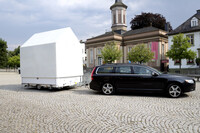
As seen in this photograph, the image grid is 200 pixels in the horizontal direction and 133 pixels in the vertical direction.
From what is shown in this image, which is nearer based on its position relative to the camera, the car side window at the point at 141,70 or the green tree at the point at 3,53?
the car side window at the point at 141,70

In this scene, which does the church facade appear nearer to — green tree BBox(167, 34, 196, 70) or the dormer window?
the dormer window

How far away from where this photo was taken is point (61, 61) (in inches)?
394

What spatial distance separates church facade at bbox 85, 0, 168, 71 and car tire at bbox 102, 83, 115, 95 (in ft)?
102

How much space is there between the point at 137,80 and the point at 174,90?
1.71 metres

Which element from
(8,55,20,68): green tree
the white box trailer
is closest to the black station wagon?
the white box trailer

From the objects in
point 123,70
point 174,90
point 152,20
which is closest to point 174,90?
point 174,90

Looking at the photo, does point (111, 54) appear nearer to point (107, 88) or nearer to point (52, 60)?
point (52, 60)

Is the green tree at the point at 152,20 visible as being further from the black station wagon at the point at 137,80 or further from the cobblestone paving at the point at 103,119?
the cobblestone paving at the point at 103,119

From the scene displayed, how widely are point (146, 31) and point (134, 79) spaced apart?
33.4 metres

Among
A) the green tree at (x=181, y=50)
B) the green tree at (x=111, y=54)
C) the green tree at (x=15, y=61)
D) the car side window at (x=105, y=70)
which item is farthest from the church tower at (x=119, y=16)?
the car side window at (x=105, y=70)

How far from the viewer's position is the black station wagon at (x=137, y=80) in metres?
7.84

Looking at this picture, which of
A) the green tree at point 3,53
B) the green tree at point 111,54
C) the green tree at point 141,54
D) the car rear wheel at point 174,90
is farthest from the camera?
the green tree at point 3,53

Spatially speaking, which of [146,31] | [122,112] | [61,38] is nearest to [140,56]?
[146,31]

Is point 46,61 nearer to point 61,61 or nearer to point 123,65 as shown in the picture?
point 61,61
